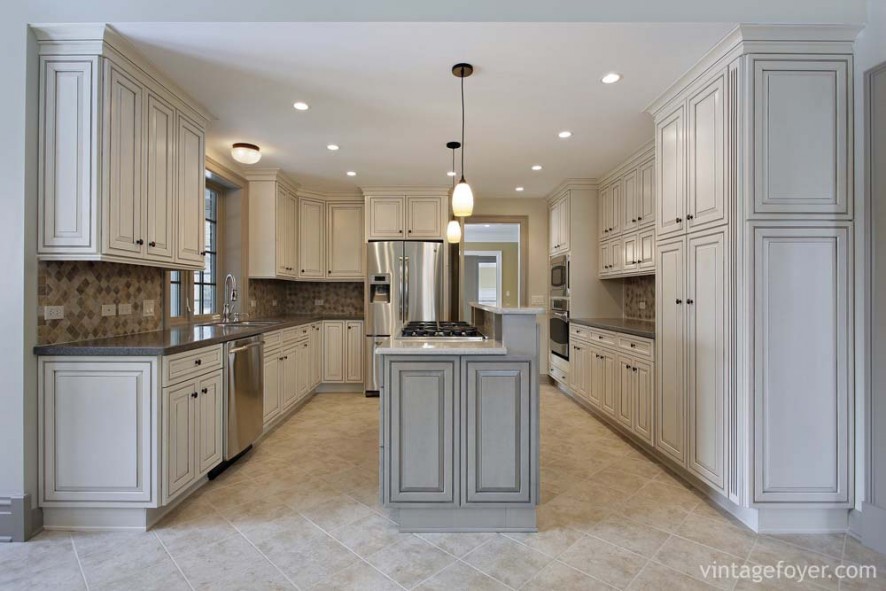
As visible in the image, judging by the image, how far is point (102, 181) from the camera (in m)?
2.23

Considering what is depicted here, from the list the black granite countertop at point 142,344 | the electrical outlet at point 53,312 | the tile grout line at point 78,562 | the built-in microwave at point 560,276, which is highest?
the built-in microwave at point 560,276

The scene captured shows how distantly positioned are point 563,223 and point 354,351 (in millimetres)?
2991

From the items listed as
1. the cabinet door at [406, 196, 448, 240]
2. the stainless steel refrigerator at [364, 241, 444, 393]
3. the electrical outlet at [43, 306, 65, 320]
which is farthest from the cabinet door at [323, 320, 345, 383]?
the electrical outlet at [43, 306, 65, 320]

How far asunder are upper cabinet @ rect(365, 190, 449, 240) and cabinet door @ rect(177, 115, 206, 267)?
223cm

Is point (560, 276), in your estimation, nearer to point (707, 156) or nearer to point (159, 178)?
point (707, 156)

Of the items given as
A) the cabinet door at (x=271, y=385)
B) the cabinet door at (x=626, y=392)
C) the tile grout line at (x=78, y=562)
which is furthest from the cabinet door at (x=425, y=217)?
the tile grout line at (x=78, y=562)

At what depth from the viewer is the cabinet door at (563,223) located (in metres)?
5.07

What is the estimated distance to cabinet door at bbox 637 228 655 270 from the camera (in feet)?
12.2

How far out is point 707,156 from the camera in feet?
8.10

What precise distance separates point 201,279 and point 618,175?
168 inches

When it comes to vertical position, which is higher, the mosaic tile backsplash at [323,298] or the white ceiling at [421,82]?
the white ceiling at [421,82]

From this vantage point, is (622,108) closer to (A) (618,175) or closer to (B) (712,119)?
(B) (712,119)

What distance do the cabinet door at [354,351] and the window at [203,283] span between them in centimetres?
152

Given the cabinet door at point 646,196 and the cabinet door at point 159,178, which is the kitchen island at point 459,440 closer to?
the cabinet door at point 159,178
